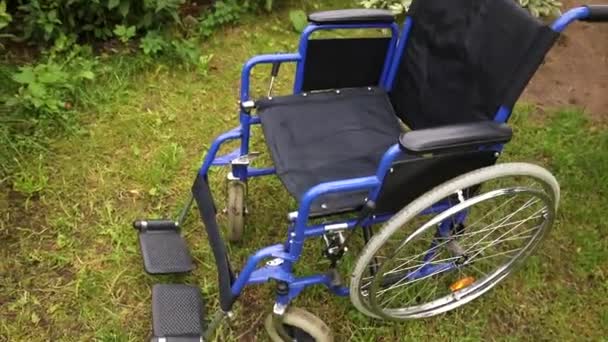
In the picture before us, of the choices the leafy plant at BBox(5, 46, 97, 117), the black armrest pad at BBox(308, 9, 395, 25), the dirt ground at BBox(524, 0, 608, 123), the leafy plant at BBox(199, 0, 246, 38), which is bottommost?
the dirt ground at BBox(524, 0, 608, 123)

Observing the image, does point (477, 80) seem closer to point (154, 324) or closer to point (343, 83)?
point (343, 83)

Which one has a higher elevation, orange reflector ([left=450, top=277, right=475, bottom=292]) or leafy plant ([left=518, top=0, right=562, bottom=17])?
leafy plant ([left=518, top=0, right=562, bottom=17])

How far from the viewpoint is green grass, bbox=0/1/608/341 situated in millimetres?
1948

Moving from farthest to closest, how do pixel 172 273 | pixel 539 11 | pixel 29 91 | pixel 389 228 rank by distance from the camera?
pixel 539 11, pixel 29 91, pixel 172 273, pixel 389 228

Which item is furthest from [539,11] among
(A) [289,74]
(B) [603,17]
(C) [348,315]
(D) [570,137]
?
(C) [348,315]

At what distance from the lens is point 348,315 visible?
6.49ft

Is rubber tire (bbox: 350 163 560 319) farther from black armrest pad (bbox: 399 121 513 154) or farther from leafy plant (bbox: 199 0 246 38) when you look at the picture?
leafy plant (bbox: 199 0 246 38)

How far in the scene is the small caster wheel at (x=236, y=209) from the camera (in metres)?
1.92

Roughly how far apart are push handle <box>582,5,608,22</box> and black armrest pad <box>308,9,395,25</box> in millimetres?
626

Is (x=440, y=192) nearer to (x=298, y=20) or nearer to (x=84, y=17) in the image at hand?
(x=298, y=20)

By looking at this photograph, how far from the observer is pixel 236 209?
197 cm

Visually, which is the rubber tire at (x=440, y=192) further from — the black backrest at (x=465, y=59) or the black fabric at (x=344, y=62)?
the black fabric at (x=344, y=62)

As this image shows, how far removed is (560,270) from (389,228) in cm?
107

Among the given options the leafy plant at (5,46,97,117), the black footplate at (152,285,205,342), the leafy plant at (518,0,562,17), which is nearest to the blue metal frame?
the black footplate at (152,285,205,342)
